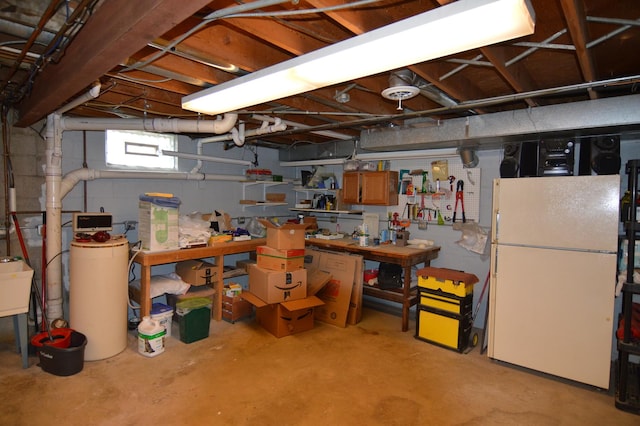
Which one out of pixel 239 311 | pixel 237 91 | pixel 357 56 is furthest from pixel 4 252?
pixel 357 56

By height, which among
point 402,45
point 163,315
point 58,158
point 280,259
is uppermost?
point 402,45

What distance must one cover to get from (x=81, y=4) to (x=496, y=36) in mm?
1687

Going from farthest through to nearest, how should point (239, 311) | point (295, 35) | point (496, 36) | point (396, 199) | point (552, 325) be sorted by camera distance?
point (396, 199) < point (239, 311) < point (552, 325) < point (295, 35) < point (496, 36)

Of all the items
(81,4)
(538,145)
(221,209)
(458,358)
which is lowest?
(458,358)

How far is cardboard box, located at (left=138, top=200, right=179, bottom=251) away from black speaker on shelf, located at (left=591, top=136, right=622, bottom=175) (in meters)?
3.96

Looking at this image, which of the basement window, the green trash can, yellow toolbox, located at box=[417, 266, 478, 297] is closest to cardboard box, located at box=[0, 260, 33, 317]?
the green trash can

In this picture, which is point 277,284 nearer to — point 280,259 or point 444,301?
point 280,259

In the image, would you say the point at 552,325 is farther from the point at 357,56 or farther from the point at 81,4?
the point at 81,4

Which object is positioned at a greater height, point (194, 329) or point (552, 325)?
point (552, 325)

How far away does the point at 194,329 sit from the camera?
3512mm

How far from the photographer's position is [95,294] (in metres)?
3.02

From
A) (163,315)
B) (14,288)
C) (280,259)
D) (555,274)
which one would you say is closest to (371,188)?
(280,259)

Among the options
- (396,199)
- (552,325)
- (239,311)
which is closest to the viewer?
(552,325)

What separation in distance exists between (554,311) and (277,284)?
248cm
